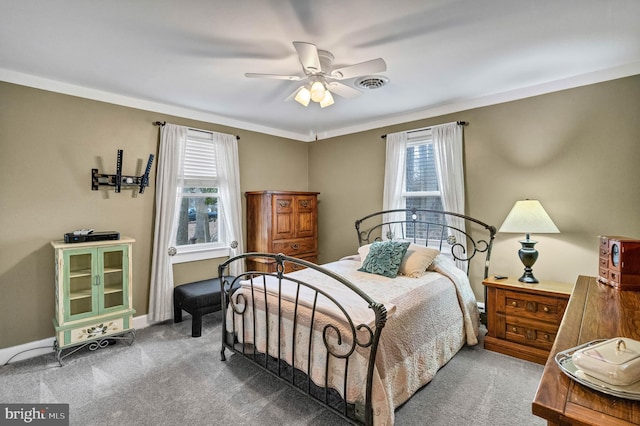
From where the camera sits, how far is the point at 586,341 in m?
1.11

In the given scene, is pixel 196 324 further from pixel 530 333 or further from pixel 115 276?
pixel 530 333

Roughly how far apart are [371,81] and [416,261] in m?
1.79

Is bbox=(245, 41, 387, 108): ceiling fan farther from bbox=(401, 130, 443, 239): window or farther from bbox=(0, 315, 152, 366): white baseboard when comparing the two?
bbox=(0, 315, 152, 366): white baseboard

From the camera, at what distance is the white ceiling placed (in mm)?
1861

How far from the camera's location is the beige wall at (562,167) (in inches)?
105

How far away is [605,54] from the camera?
2.46 meters

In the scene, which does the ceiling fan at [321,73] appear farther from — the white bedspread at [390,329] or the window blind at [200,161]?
the window blind at [200,161]

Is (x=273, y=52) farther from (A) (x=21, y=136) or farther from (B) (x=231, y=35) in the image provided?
(A) (x=21, y=136)

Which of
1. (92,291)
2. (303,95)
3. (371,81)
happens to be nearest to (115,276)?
(92,291)

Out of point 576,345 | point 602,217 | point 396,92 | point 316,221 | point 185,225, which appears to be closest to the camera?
point 576,345

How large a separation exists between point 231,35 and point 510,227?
288 cm

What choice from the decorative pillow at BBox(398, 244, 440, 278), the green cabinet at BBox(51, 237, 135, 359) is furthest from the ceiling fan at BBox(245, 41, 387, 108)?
the green cabinet at BBox(51, 237, 135, 359)

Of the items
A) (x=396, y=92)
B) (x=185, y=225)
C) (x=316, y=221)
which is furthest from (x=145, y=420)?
(x=396, y=92)

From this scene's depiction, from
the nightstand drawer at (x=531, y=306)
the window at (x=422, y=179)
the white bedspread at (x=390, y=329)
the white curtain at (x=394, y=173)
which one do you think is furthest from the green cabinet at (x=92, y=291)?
the nightstand drawer at (x=531, y=306)
